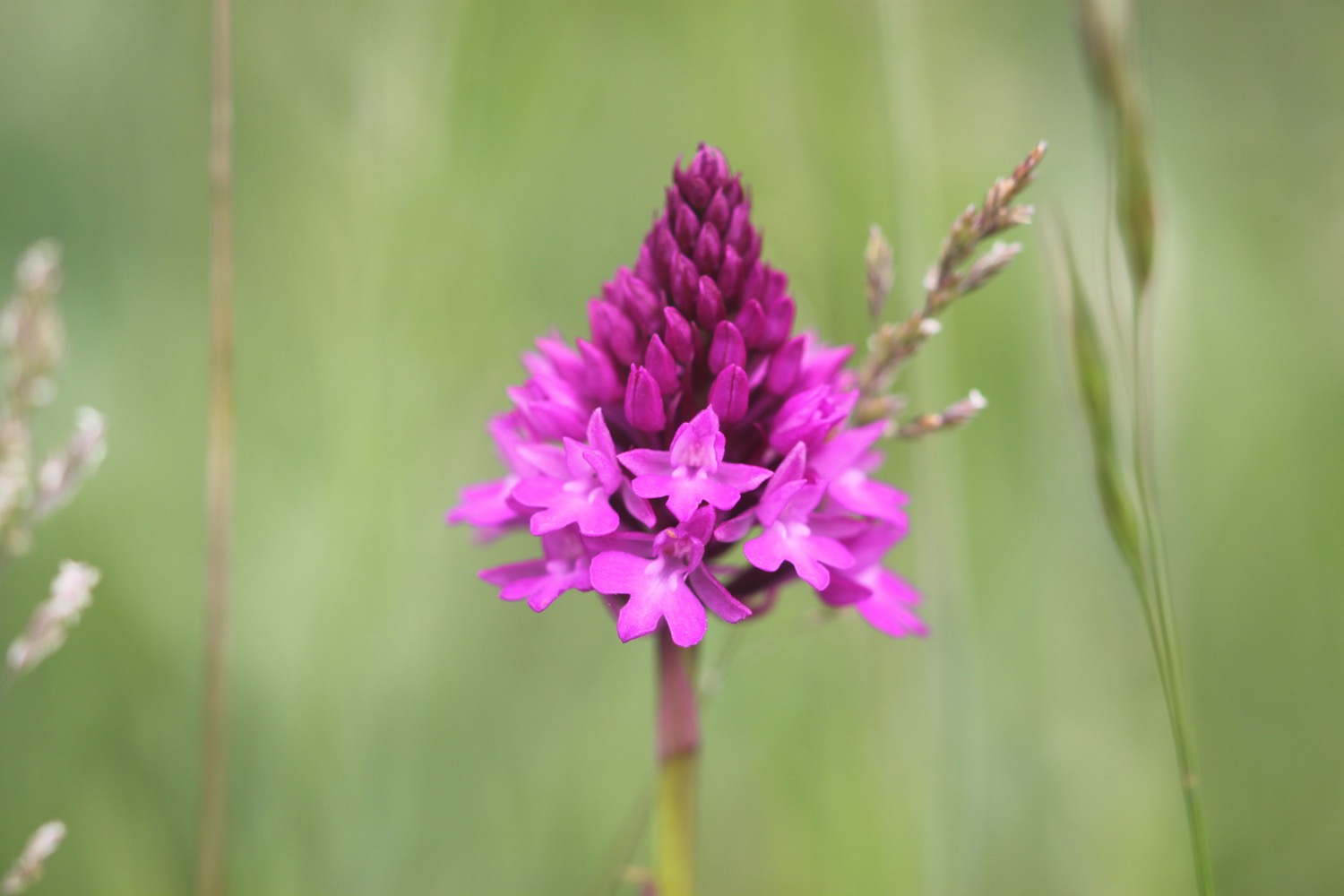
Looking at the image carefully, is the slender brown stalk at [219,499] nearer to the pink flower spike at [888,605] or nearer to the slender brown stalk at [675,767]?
the slender brown stalk at [675,767]

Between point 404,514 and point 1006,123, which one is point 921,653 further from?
point 1006,123

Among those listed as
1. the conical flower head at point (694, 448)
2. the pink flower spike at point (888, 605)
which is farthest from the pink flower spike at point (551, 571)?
the pink flower spike at point (888, 605)

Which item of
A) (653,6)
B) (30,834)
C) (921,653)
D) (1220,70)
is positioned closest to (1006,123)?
(1220,70)

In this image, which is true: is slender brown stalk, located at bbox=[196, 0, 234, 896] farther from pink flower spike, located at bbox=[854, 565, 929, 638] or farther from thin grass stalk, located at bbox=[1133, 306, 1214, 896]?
thin grass stalk, located at bbox=[1133, 306, 1214, 896]

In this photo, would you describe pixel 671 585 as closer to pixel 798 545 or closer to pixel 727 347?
pixel 798 545

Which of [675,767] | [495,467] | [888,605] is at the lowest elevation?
[675,767]

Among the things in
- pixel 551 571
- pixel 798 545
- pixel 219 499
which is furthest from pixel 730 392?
pixel 219 499
